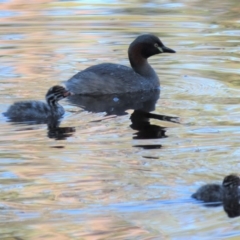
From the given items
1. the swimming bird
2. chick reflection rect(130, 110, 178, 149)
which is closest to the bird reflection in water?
chick reflection rect(130, 110, 178, 149)

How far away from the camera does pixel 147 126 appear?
1042 cm

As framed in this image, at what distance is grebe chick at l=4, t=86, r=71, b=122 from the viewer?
34.8 feet

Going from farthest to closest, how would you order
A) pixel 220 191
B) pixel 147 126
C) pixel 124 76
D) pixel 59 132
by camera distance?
pixel 124 76, pixel 147 126, pixel 59 132, pixel 220 191

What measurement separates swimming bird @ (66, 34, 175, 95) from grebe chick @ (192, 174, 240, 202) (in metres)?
5.12

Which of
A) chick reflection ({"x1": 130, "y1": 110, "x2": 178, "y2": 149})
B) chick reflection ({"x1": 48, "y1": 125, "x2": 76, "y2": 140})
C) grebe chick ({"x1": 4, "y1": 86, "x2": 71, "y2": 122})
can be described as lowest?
chick reflection ({"x1": 130, "y1": 110, "x2": 178, "y2": 149})

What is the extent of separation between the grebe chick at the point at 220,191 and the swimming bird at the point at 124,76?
512 centimetres

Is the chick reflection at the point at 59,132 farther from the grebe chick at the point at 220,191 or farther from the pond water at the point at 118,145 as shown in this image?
the grebe chick at the point at 220,191

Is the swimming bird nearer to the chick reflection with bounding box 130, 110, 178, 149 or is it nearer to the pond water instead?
the pond water

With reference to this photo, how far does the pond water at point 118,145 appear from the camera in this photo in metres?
7.10

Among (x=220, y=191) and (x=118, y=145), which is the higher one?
(x=220, y=191)

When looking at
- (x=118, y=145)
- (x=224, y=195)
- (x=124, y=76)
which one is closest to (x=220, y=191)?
(x=224, y=195)

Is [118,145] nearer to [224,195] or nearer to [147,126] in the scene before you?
[147,126]

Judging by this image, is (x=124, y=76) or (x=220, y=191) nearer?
(x=220, y=191)

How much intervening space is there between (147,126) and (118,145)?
1.17 m
